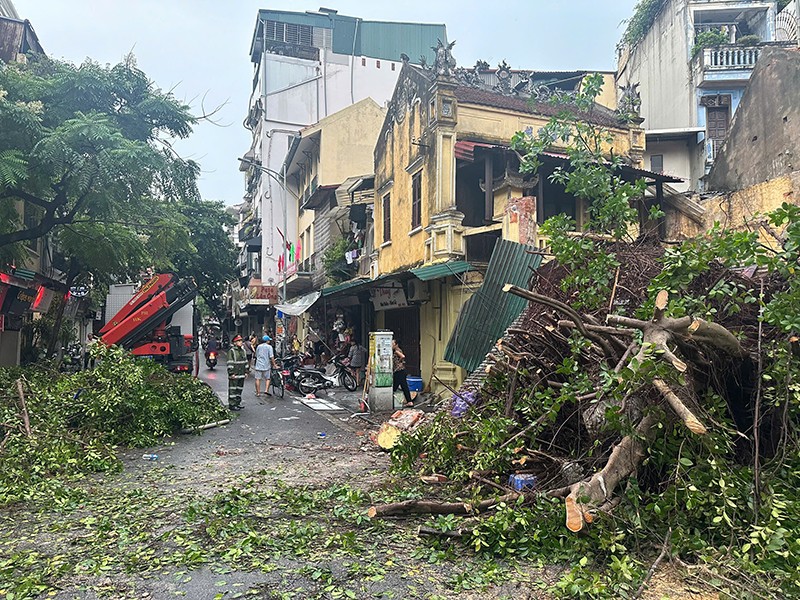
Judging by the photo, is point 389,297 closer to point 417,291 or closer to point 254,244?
point 417,291

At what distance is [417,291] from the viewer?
49.5ft

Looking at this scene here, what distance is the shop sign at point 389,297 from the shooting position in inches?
623

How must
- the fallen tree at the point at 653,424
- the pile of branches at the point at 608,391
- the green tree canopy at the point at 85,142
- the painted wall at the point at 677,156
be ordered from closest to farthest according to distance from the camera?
the fallen tree at the point at 653,424 < the pile of branches at the point at 608,391 < the green tree canopy at the point at 85,142 < the painted wall at the point at 677,156

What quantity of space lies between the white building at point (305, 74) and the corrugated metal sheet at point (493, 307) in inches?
908

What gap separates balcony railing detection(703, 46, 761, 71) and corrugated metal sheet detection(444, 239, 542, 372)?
16.8 m

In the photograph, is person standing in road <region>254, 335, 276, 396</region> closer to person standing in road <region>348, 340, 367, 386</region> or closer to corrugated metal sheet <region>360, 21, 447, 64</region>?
person standing in road <region>348, 340, 367, 386</region>

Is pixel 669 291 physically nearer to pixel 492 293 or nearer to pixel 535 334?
pixel 535 334

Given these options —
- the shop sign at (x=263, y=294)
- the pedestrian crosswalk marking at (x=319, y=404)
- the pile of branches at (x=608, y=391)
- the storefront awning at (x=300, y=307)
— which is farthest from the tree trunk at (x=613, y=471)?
the shop sign at (x=263, y=294)

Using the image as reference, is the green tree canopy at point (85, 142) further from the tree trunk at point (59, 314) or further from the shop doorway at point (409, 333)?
the shop doorway at point (409, 333)

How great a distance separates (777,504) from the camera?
13.7 feet

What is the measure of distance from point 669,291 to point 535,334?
2018mm

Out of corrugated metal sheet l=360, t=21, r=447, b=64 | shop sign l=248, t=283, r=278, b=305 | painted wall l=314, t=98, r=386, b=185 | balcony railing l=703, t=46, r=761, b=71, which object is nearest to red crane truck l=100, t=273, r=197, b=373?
painted wall l=314, t=98, r=386, b=185

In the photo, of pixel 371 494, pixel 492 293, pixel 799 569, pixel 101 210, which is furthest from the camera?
pixel 101 210

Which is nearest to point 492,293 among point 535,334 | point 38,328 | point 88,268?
point 535,334
